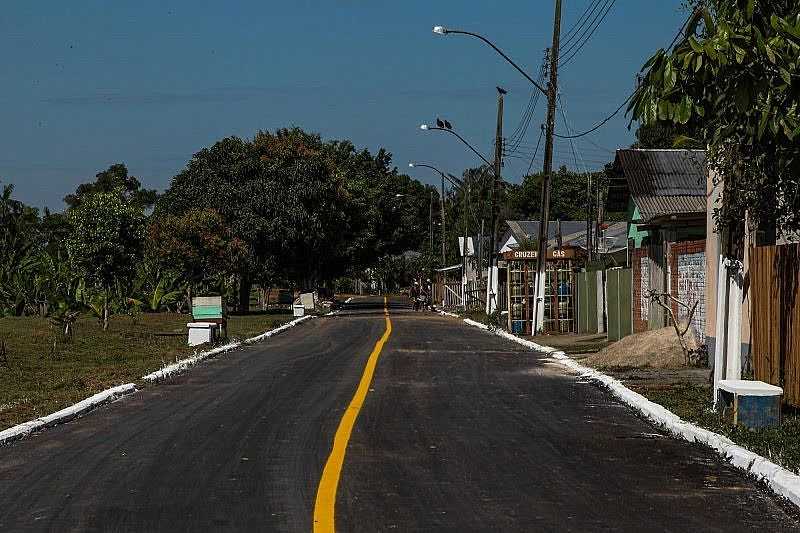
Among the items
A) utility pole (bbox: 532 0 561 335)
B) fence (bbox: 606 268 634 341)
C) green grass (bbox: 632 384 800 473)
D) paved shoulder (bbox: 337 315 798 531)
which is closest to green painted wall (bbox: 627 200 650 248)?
utility pole (bbox: 532 0 561 335)

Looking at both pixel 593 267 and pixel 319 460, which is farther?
pixel 593 267

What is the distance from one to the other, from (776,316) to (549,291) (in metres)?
24.2

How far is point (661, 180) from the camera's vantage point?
39.7m

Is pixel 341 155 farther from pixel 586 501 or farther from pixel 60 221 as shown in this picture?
pixel 586 501

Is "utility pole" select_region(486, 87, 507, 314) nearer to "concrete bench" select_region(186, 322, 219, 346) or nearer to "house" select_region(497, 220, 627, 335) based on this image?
"house" select_region(497, 220, 627, 335)

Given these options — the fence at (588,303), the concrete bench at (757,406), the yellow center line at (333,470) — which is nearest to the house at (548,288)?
the fence at (588,303)

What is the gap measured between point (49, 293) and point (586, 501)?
43.7 m

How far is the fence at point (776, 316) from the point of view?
13594 millimetres

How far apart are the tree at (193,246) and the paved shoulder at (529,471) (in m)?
39.1

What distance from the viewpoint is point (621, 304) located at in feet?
98.0

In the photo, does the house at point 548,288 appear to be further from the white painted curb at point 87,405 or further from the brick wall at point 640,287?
the white painted curb at point 87,405

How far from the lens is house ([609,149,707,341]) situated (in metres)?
23.3

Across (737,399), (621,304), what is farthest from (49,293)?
(737,399)

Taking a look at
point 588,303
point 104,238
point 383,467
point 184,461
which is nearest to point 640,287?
point 588,303
